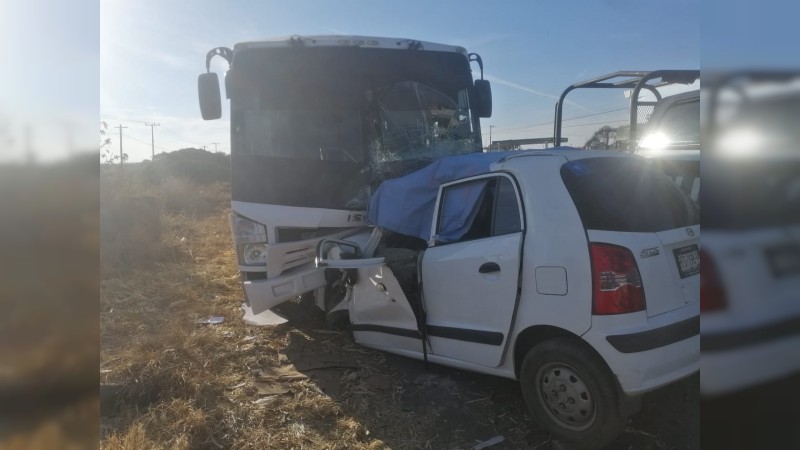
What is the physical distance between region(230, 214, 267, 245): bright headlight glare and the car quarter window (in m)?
2.02

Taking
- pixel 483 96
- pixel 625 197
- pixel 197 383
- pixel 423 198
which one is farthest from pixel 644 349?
pixel 483 96

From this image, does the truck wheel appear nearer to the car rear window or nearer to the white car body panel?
the car rear window

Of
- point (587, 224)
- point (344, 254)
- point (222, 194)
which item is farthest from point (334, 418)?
point (222, 194)

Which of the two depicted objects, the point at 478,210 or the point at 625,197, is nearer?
the point at 625,197

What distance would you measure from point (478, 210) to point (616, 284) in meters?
1.19

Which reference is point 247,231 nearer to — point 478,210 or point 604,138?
point 478,210

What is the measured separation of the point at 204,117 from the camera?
217 inches

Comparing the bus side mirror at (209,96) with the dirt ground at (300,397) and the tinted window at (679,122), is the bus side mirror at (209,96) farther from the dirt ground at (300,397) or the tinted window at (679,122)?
the tinted window at (679,122)

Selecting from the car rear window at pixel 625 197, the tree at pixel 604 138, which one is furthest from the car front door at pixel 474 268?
the tree at pixel 604 138

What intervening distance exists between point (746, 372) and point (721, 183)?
1.10ft

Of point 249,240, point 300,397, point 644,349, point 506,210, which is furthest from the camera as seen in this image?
point 249,240

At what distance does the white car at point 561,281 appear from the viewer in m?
2.83

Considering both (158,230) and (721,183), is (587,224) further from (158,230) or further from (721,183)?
(158,230)

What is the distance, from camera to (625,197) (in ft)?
10.3
